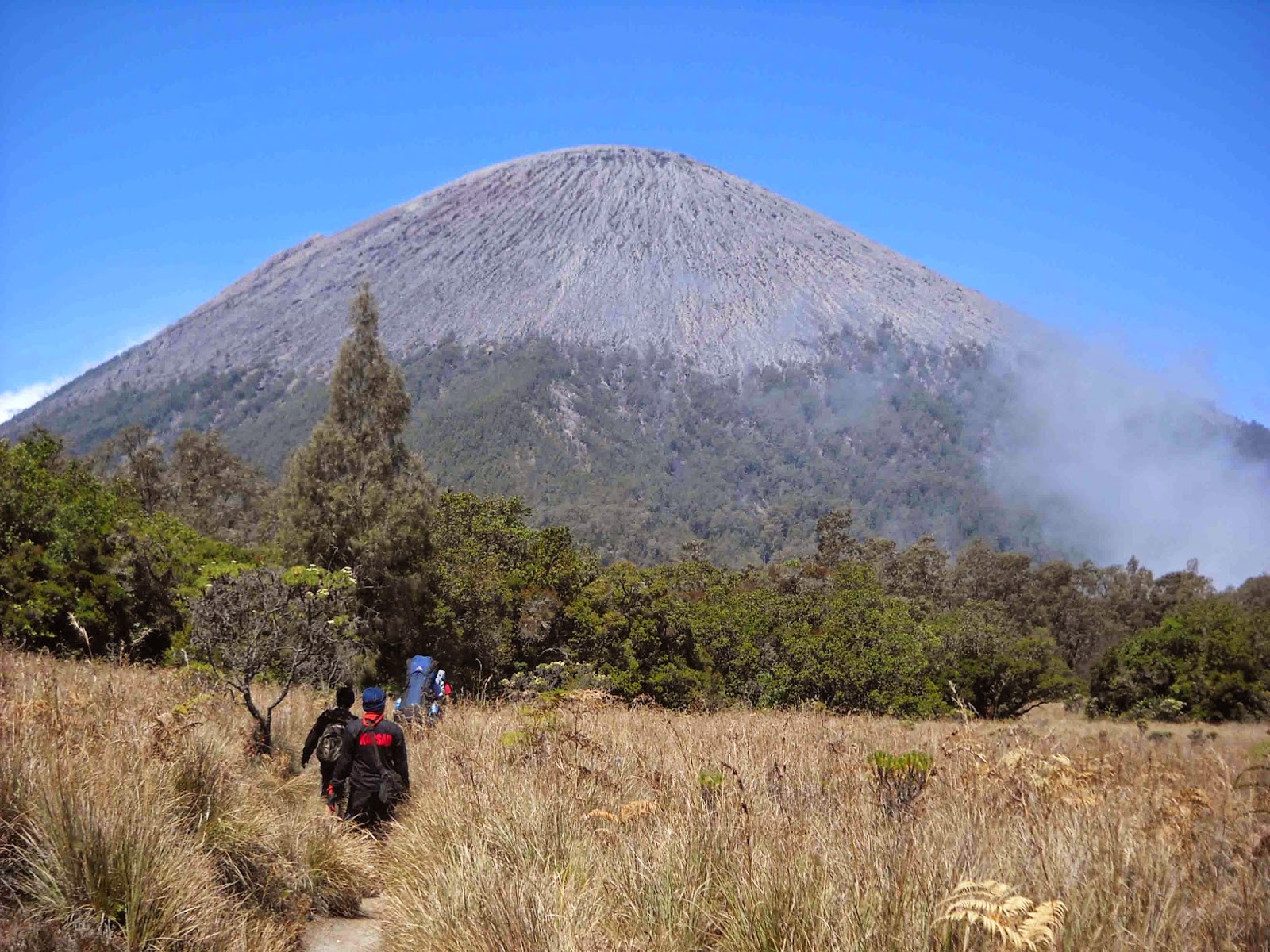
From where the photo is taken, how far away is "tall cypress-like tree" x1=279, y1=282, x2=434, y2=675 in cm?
2197

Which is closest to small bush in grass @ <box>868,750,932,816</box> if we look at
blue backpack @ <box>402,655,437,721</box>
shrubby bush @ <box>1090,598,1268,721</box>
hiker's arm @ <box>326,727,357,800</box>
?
hiker's arm @ <box>326,727,357,800</box>

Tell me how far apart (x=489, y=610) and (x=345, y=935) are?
61.2 feet

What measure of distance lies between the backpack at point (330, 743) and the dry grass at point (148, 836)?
25.1 inches

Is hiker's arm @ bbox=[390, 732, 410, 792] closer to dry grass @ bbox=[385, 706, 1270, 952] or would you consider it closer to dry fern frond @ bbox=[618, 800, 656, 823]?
dry grass @ bbox=[385, 706, 1270, 952]

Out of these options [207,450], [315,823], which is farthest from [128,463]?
[315,823]

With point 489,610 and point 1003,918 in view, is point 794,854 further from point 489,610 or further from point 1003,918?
point 489,610

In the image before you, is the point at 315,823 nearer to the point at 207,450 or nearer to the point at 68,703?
the point at 68,703

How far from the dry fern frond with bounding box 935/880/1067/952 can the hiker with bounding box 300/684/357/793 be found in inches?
191

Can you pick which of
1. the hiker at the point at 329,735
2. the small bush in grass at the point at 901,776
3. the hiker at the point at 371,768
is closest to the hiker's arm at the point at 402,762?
the hiker at the point at 371,768

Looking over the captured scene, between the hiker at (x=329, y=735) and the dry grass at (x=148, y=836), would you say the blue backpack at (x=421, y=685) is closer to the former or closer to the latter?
the hiker at (x=329, y=735)

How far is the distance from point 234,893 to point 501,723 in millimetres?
3793

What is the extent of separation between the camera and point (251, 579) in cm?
826

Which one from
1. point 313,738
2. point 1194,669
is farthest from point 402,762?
point 1194,669

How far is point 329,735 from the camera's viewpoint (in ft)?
22.5
